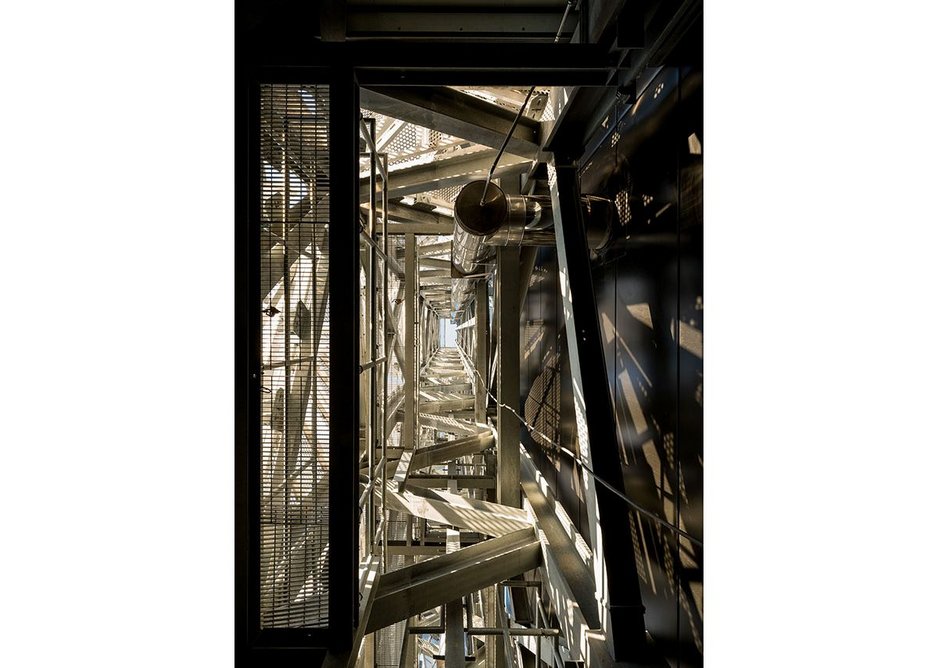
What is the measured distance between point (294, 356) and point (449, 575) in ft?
9.58

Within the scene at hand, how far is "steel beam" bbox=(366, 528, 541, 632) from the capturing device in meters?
4.46

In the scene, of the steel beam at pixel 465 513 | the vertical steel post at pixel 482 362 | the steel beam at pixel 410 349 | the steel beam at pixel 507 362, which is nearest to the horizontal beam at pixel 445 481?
the steel beam at pixel 410 349

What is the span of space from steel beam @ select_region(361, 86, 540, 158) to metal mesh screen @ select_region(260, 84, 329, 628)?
0.84m

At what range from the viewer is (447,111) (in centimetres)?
428

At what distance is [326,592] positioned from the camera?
3307mm

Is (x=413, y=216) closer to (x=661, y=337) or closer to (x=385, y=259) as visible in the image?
(x=385, y=259)

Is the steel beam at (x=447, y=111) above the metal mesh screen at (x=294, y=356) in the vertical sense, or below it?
above

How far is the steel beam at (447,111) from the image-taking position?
4.03 metres

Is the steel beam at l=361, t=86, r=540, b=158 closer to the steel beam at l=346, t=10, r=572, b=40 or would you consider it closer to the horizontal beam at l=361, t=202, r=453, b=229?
the steel beam at l=346, t=10, r=572, b=40

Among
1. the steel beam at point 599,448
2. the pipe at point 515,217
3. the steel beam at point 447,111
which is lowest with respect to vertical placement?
the steel beam at point 599,448

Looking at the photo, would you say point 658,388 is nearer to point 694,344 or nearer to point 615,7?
point 694,344

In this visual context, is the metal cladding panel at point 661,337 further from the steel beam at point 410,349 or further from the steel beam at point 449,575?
the steel beam at point 410,349

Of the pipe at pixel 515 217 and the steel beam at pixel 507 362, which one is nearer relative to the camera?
the pipe at pixel 515 217

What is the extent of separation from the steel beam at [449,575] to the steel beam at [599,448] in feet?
4.84
